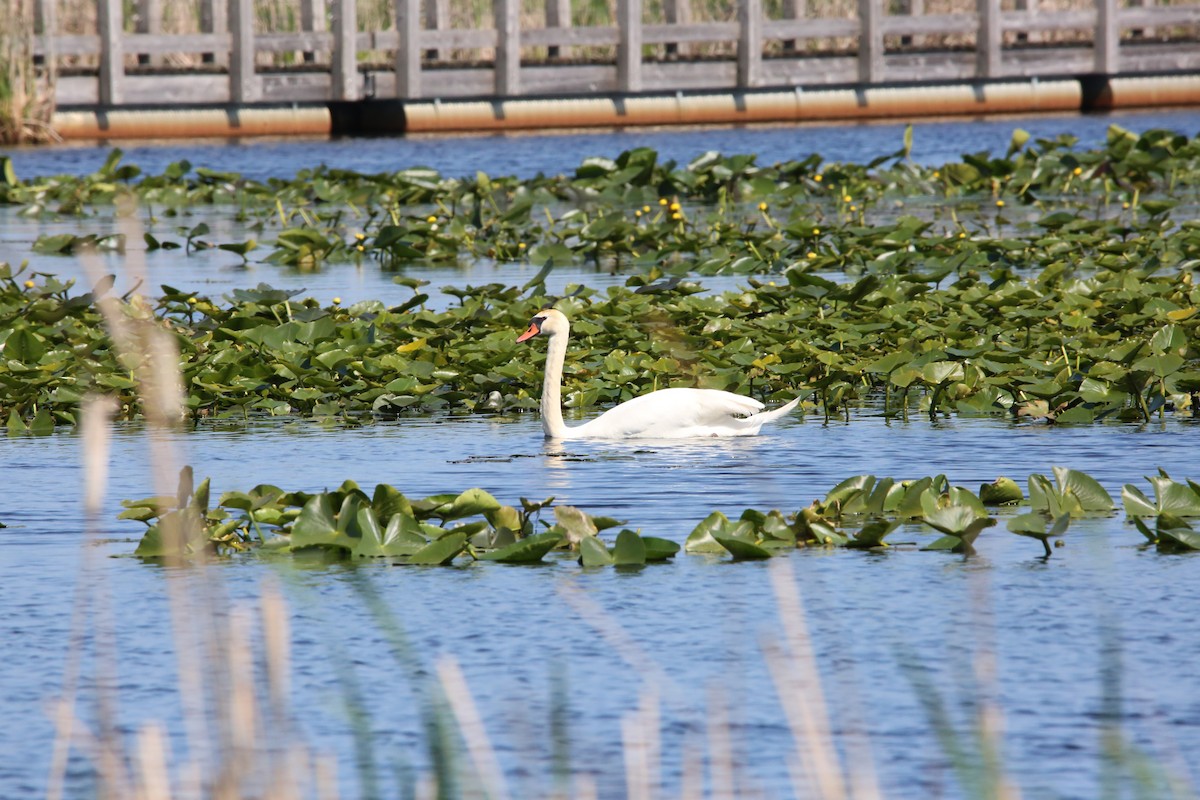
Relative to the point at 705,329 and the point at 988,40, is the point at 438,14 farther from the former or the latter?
the point at 705,329

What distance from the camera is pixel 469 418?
436 inches

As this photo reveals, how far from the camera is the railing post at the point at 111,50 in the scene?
35.5 m

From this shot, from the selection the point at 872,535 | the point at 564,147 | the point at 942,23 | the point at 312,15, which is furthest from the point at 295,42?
the point at 872,535

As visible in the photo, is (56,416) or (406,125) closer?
(56,416)

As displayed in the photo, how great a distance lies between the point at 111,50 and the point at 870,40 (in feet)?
45.9

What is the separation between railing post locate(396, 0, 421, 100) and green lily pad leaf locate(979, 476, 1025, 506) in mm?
30550

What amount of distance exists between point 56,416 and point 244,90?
2670 cm

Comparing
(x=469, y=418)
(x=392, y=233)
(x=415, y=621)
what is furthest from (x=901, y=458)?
(x=392, y=233)

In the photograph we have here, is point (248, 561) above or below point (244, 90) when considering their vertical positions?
below

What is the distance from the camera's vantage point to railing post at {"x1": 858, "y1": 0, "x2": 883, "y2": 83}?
40.7 meters

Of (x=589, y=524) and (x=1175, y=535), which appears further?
(x=589, y=524)

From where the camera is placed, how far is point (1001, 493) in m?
8.19

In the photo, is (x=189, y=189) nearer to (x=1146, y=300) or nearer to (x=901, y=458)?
(x=1146, y=300)

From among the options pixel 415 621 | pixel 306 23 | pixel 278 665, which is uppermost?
pixel 306 23
